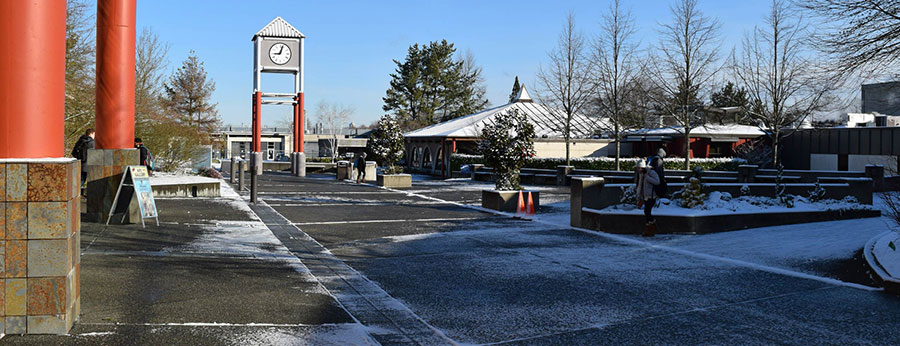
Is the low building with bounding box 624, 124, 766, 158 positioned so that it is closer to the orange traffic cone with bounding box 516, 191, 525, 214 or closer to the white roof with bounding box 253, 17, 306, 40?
the white roof with bounding box 253, 17, 306, 40

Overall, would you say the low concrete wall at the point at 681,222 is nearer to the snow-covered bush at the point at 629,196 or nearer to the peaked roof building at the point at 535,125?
the snow-covered bush at the point at 629,196

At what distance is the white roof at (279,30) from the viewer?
37594 mm

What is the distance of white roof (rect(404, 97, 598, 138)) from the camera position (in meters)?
40.2

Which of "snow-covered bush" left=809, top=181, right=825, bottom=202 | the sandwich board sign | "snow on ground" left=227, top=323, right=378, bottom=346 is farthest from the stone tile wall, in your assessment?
"snow-covered bush" left=809, top=181, right=825, bottom=202

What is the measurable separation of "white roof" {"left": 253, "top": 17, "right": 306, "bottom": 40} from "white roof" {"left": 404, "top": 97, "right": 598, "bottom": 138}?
9627 millimetres

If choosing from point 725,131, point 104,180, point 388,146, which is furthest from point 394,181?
point 725,131

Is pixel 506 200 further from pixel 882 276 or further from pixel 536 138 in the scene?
pixel 536 138

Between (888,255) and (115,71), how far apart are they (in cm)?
1218

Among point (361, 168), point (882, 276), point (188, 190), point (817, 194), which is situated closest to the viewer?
point (882, 276)

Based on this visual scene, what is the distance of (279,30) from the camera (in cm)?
3788

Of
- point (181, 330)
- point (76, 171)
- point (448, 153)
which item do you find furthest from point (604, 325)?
point (448, 153)

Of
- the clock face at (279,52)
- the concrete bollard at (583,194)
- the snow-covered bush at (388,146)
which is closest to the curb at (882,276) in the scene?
the concrete bollard at (583,194)

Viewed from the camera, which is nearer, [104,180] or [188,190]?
[104,180]

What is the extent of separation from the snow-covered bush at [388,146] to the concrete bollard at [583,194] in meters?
16.4
